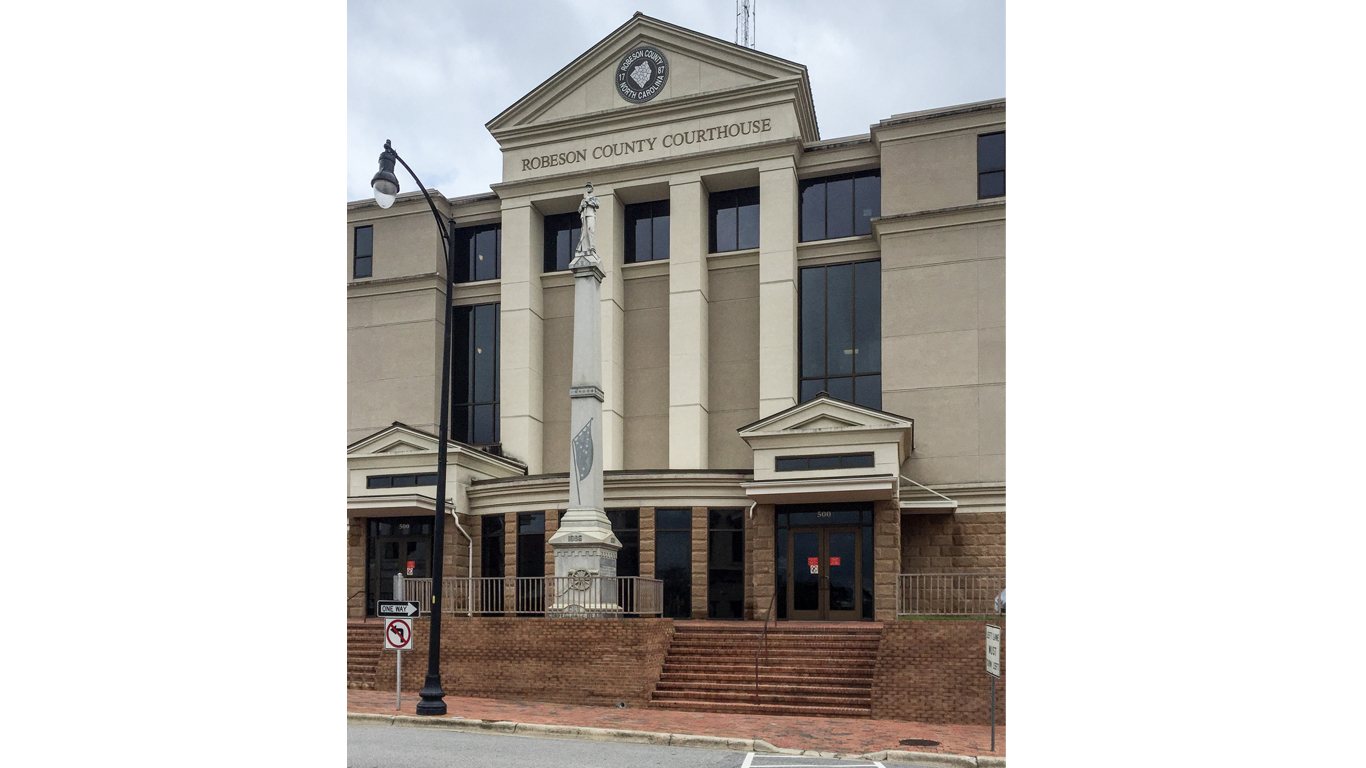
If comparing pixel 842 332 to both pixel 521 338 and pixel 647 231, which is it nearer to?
pixel 647 231

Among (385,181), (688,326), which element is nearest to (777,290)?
(688,326)

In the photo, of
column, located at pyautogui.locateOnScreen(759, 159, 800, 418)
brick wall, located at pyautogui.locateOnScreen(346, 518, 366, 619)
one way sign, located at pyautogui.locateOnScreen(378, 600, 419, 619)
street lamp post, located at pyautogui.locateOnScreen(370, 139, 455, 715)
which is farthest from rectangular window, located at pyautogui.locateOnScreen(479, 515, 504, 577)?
one way sign, located at pyautogui.locateOnScreen(378, 600, 419, 619)

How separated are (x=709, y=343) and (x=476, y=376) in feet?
22.8

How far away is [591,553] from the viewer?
19.7 m

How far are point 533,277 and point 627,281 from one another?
2622 millimetres

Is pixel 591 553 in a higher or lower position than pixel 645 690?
higher

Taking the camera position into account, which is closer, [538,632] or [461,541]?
[538,632]

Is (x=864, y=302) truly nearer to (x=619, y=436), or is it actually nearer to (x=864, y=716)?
(x=619, y=436)

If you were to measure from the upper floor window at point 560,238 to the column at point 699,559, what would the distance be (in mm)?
9362

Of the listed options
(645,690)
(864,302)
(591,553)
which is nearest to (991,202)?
(864,302)

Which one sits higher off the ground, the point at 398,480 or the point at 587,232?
the point at 587,232

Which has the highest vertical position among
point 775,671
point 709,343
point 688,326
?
point 688,326

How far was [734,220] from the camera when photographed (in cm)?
2931

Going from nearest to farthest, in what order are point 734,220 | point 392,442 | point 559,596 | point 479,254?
point 559,596 < point 392,442 < point 734,220 < point 479,254
